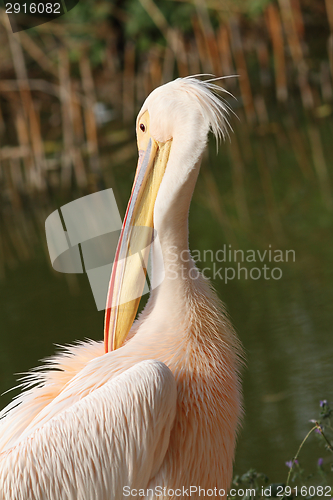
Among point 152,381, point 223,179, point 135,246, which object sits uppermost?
point 223,179

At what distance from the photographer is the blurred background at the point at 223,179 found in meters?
4.71

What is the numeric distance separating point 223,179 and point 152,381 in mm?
7533

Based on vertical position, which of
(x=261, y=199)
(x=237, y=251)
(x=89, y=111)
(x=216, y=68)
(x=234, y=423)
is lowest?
(x=234, y=423)

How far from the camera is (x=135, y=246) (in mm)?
2531

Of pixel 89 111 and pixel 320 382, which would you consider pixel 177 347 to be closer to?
pixel 320 382

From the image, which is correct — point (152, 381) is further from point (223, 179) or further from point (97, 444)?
point (223, 179)

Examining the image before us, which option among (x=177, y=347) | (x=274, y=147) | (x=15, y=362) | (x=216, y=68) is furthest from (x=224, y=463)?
(x=216, y=68)

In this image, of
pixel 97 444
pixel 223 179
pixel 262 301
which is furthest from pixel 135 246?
pixel 223 179

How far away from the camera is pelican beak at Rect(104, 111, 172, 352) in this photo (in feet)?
8.13

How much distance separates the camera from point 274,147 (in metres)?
10.5

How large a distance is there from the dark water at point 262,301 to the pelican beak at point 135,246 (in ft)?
5.34

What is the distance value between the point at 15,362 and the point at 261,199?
386 cm

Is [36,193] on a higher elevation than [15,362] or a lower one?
higher

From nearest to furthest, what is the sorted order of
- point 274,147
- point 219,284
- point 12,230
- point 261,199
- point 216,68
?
point 219,284 < point 261,199 < point 12,230 < point 274,147 < point 216,68
